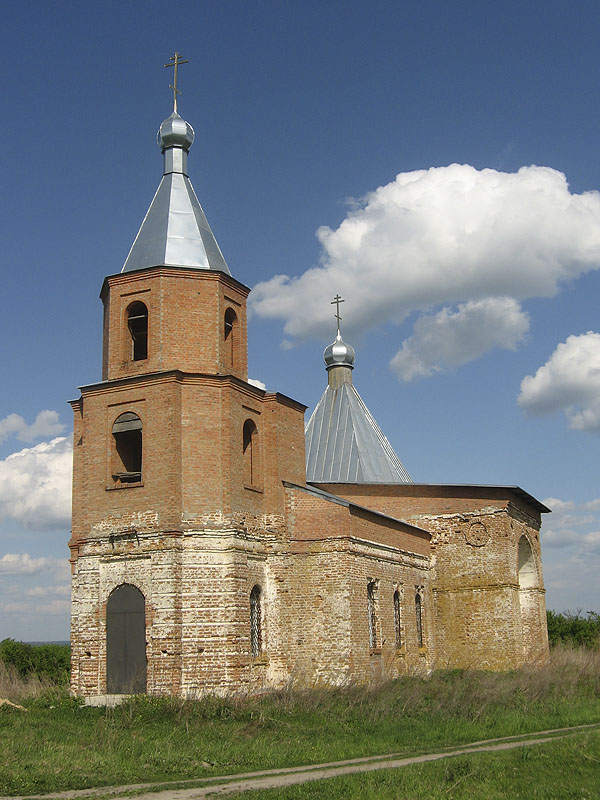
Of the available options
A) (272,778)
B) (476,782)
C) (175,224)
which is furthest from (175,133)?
(476,782)

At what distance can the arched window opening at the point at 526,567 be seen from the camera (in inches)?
969

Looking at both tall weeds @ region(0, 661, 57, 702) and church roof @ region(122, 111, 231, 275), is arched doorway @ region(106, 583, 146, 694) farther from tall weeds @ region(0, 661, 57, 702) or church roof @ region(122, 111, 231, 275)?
church roof @ region(122, 111, 231, 275)

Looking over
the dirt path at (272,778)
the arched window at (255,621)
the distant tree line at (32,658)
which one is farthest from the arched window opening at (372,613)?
Result: the distant tree line at (32,658)

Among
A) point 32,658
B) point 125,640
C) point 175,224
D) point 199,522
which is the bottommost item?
point 32,658

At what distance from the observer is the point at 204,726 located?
41.6 feet

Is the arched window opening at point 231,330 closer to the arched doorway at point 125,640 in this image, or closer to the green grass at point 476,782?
the arched doorway at point 125,640

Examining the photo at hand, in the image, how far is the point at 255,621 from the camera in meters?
16.4

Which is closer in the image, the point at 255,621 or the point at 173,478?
the point at 173,478

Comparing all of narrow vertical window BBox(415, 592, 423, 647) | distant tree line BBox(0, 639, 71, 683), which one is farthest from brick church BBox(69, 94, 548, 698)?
distant tree line BBox(0, 639, 71, 683)

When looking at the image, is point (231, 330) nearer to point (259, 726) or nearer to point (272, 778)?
point (259, 726)

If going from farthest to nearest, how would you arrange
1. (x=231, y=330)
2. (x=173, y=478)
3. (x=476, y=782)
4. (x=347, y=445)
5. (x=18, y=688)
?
(x=347, y=445)
(x=231, y=330)
(x=18, y=688)
(x=173, y=478)
(x=476, y=782)

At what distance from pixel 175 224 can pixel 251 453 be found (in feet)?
16.4

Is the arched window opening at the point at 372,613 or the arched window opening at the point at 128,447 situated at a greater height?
the arched window opening at the point at 128,447

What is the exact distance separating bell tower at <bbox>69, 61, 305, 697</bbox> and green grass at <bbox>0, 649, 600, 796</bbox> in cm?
115
